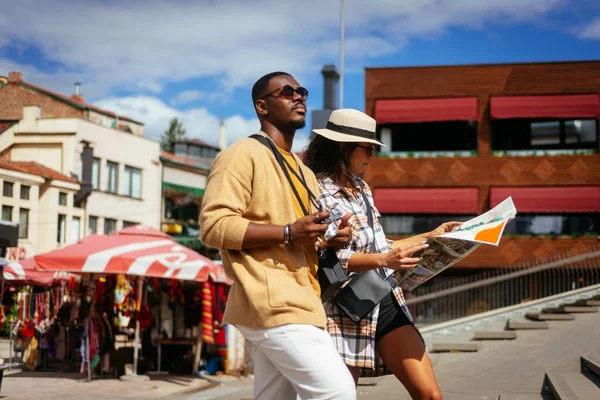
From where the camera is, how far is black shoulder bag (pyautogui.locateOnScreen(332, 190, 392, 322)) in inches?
152

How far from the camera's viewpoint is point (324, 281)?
139 inches

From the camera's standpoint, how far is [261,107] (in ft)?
11.6

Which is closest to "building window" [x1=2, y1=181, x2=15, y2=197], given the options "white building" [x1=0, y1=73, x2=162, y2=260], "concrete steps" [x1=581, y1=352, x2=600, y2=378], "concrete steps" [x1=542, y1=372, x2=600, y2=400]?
"white building" [x1=0, y1=73, x2=162, y2=260]

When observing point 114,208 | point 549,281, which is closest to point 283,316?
point 549,281

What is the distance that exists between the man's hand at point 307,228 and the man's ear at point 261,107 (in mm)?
647

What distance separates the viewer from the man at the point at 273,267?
Answer: 3045mm

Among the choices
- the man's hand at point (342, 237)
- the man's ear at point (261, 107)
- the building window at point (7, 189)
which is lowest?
the man's hand at point (342, 237)

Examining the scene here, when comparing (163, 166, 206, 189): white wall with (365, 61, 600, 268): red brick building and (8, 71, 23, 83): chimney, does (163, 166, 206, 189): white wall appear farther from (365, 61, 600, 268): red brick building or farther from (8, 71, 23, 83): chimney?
(365, 61, 600, 268): red brick building

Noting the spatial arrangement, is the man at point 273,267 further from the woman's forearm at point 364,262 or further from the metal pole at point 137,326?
the metal pole at point 137,326

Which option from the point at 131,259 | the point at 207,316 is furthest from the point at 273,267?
the point at 207,316

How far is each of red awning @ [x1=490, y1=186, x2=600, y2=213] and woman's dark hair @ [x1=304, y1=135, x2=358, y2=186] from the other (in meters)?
32.9

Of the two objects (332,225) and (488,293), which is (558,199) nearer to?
(488,293)

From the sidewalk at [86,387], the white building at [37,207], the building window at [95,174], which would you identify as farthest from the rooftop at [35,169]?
the sidewalk at [86,387]

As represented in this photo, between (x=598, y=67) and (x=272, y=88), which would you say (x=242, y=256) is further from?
(x=598, y=67)
